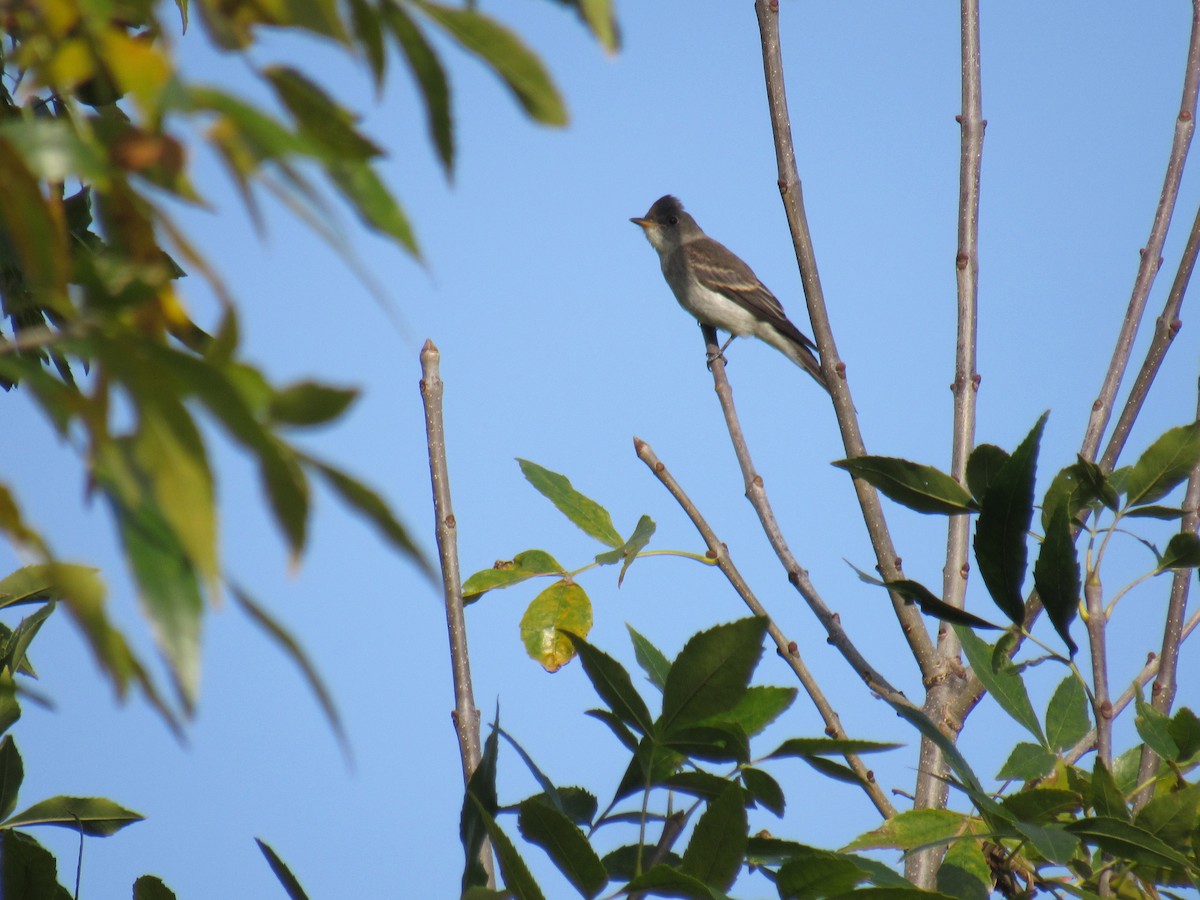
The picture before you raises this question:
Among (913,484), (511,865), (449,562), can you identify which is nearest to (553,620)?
(449,562)

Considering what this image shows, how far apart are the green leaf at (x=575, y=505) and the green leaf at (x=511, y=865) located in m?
1.31

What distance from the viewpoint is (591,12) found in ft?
2.56

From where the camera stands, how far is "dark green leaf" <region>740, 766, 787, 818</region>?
132 cm

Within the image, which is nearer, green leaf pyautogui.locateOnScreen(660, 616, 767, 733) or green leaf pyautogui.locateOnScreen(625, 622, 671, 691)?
green leaf pyautogui.locateOnScreen(660, 616, 767, 733)

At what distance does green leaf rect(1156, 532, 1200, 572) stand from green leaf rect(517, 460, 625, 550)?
1135mm

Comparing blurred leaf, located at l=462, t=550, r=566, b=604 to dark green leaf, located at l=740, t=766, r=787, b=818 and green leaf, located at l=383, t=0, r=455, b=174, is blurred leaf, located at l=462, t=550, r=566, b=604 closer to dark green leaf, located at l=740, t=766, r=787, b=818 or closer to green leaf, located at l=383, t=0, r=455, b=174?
dark green leaf, located at l=740, t=766, r=787, b=818

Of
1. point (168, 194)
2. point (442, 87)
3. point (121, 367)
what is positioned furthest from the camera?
point (442, 87)

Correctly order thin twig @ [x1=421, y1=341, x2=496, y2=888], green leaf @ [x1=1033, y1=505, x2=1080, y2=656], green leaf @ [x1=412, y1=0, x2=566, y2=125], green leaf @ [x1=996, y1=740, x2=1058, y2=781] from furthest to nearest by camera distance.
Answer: thin twig @ [x1=421, y1=341, x2=496, y2=888] → green leaf @ [x1=996, y1=740, x2=1058, y2=781] → green leaf @ [x1=1033, y1=505, x2=1080, y2=656] → green leaf @ [x1=412, y1=0, x2=566, y2=125]

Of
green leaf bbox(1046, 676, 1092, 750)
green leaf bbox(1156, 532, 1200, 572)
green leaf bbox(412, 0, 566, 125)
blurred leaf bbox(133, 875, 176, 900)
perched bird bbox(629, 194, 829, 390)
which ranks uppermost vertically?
perched bird bbox(629, 194, 829, 390)

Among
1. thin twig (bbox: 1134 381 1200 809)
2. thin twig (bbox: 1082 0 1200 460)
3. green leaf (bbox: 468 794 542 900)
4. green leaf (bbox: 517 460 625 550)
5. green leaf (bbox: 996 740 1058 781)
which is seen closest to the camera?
green leaf (bbox: 468 794 542 900)

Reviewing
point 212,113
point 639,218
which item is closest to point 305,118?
point 212,113

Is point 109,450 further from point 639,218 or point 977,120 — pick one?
point 639,218

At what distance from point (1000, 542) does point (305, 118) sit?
0.99 meters

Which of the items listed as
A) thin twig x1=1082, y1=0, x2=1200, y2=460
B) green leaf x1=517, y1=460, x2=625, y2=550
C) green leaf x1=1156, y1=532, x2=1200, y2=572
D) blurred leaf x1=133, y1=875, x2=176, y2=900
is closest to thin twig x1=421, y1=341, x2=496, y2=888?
green leaf x1=517, y1=460, x2=625, y2=550
